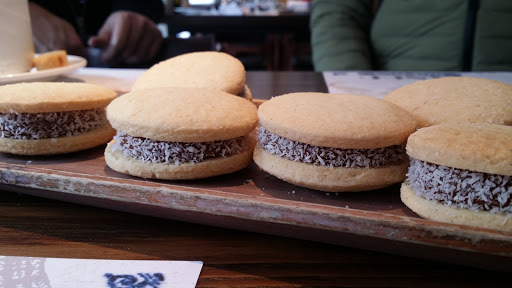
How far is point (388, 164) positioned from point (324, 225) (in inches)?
11.6

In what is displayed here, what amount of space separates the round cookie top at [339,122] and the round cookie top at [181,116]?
78 millimetres

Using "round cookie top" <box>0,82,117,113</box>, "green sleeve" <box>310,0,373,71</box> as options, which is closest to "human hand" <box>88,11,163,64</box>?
"green sleeve" <box>310,0,373,71</box>

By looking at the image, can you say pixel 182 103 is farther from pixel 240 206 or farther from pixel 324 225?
pixel 324 225

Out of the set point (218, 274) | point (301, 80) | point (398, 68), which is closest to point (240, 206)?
point (218, 274)

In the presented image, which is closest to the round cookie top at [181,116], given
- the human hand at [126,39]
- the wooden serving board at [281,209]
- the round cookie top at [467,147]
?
the wooden serving board at [281,209]

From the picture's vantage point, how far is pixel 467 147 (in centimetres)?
73

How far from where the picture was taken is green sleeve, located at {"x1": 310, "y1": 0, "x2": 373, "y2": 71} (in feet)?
8.23

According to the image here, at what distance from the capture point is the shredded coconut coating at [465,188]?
73cm

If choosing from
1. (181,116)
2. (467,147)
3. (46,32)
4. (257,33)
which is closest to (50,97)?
(181,116)

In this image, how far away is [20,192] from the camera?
3.41 ft

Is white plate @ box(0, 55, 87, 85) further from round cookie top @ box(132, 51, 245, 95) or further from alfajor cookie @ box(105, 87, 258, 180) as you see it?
alfajor cookie @ box(105, 87, 258, 180)

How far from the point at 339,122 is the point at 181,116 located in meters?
0.38

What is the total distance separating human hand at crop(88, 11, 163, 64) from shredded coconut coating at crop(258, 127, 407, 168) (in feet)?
6.76

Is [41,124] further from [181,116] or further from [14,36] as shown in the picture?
[14,36]
